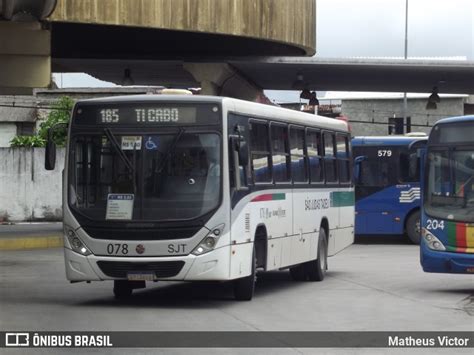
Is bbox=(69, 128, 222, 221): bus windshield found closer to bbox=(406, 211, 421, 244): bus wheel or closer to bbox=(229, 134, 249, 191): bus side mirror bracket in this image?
bbox=(229, 134, 249, 191): bus side mirror bracket

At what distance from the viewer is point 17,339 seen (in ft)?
37.7

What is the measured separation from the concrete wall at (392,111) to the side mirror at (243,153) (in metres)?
53.5

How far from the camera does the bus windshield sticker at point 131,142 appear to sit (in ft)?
48.2

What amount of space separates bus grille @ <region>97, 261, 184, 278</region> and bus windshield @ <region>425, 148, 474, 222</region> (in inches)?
190

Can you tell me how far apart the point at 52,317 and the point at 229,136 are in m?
3.41

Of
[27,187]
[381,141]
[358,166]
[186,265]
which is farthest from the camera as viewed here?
[27,187]

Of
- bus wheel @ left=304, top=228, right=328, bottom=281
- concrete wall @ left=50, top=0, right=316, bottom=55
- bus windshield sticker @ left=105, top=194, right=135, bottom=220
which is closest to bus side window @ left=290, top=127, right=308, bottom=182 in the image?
bus wheel @ left=304, top=228, right=328, bottom=281

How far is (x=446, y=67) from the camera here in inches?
1266

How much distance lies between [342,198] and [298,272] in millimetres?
2303

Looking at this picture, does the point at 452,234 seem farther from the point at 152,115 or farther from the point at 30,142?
the point at 30,142

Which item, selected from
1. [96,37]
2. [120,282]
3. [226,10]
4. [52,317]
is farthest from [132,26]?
[52,317]

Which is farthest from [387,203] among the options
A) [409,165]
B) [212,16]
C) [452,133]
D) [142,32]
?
[452,133]

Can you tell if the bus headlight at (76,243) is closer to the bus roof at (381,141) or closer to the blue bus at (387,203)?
the blue bus at (387,203)

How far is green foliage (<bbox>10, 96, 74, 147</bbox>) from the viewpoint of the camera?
129ft
